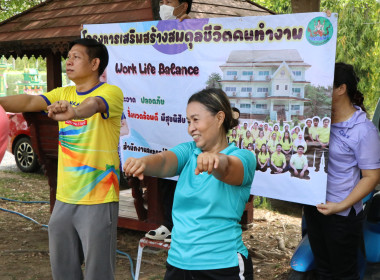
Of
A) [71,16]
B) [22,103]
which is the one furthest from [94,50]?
[71,16]

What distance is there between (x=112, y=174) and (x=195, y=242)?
1.24 meters

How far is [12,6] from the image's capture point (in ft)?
41.4

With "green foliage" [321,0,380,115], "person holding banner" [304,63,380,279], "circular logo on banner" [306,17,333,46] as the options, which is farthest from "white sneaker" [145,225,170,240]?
"green foliage" [321,0,380,115]

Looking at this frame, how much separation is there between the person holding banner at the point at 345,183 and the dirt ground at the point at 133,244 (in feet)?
5.05

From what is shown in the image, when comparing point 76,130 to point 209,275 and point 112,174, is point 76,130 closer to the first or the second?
point 112,174

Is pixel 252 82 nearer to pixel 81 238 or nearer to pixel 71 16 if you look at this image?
pixel 81 238

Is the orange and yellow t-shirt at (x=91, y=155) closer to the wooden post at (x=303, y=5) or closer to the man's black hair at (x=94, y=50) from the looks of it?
the man's black hair at (x=94, y=50)

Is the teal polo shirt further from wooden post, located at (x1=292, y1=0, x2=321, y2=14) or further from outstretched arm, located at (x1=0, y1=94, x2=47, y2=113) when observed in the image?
wooden post, located at (x1=292, y1=0, x2=321, y2=14)

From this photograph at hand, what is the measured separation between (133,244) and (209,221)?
3.90 metres

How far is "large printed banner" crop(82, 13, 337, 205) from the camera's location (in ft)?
11.3

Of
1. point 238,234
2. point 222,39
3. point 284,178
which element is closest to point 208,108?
point 238,234

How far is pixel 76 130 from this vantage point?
3242 millimetres

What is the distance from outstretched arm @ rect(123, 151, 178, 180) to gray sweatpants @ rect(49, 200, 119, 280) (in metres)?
1.06

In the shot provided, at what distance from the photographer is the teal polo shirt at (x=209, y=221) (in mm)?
2182
